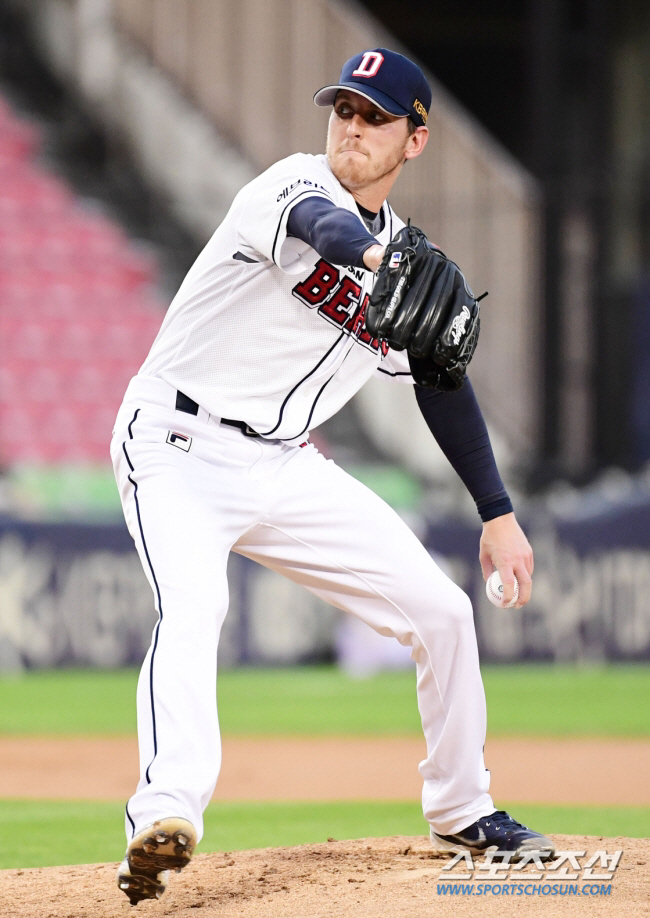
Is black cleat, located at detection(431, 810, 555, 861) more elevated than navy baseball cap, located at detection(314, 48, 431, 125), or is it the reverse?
navy baseball cap, located at detection(314, 48, 431, 125)

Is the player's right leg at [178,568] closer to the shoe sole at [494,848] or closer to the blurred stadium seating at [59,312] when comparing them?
the shoe sole at [494,848]

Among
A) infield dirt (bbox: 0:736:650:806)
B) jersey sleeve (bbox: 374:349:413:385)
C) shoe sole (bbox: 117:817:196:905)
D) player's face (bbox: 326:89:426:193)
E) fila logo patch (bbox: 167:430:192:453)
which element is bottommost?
infield dirt (bbox: 0:736:650:806)

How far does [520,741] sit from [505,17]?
11564mm

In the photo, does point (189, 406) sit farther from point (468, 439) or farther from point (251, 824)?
point (251, 824)

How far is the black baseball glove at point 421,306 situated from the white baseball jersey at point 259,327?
442 mm

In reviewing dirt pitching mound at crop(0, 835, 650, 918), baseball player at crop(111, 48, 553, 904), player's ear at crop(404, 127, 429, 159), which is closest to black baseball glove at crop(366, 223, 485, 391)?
baseball player at crop(111, 48, 553, 904)

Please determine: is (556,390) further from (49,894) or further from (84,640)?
(49,894)

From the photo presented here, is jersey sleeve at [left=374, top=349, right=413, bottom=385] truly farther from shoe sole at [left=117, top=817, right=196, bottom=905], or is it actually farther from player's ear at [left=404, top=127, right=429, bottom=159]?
shoe sole at [left=117, top=817, right=196, bottom=905]

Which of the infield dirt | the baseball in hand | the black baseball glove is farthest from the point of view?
the infield dirt

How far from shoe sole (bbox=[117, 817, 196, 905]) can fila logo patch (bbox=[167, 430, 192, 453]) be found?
0.87m

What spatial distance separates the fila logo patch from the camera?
10.4ft

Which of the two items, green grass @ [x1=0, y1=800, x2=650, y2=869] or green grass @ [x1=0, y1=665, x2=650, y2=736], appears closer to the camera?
green grass @ [x1=0, y1=800, x2=650, y2=869]

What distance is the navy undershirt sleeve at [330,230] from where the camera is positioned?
106 inches

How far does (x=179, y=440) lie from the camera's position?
317 cm
